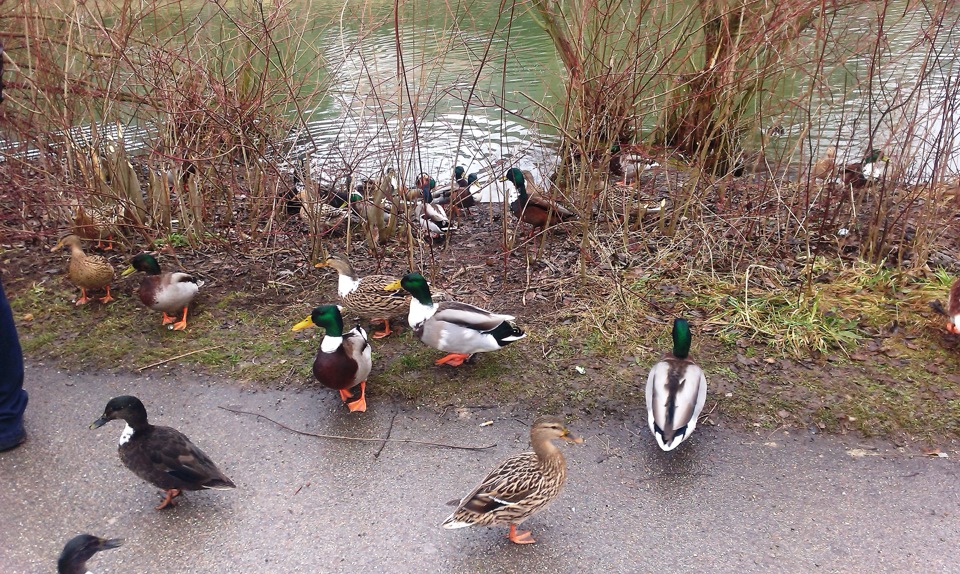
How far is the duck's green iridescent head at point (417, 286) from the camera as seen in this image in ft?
13.2

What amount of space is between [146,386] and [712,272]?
3884 millimetres

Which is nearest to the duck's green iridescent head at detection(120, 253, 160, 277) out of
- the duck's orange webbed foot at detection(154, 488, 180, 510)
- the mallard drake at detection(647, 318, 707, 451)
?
the duck's orange webbed foot at detection(154, 488, 180, 510)

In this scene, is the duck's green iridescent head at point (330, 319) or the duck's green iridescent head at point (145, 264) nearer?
the duck's green iridescent head at point (330, 319)

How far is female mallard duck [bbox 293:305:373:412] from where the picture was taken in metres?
3.62

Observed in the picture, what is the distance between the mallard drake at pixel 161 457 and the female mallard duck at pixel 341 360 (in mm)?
781

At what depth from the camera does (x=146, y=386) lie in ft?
13.1

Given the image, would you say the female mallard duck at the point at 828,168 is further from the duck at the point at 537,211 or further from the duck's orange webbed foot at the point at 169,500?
the duck's orange webbed foot at the point at 169,500

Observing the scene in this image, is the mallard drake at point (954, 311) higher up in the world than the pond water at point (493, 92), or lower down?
lower down

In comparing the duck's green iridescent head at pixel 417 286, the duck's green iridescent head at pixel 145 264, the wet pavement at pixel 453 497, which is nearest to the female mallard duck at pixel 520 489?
the wet pavement at pixel 453 497

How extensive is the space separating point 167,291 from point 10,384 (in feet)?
4.01

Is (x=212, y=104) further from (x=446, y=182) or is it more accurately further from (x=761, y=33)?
(x=761, y=33)

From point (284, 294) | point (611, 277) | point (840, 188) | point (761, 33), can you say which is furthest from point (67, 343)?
point (840, 188)

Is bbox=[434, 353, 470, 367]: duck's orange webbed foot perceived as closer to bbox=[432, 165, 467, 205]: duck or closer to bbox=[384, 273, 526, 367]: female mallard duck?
Answer: bbox=[384, 273, 526, 367]: female mallard duck

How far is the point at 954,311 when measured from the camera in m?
3.79
